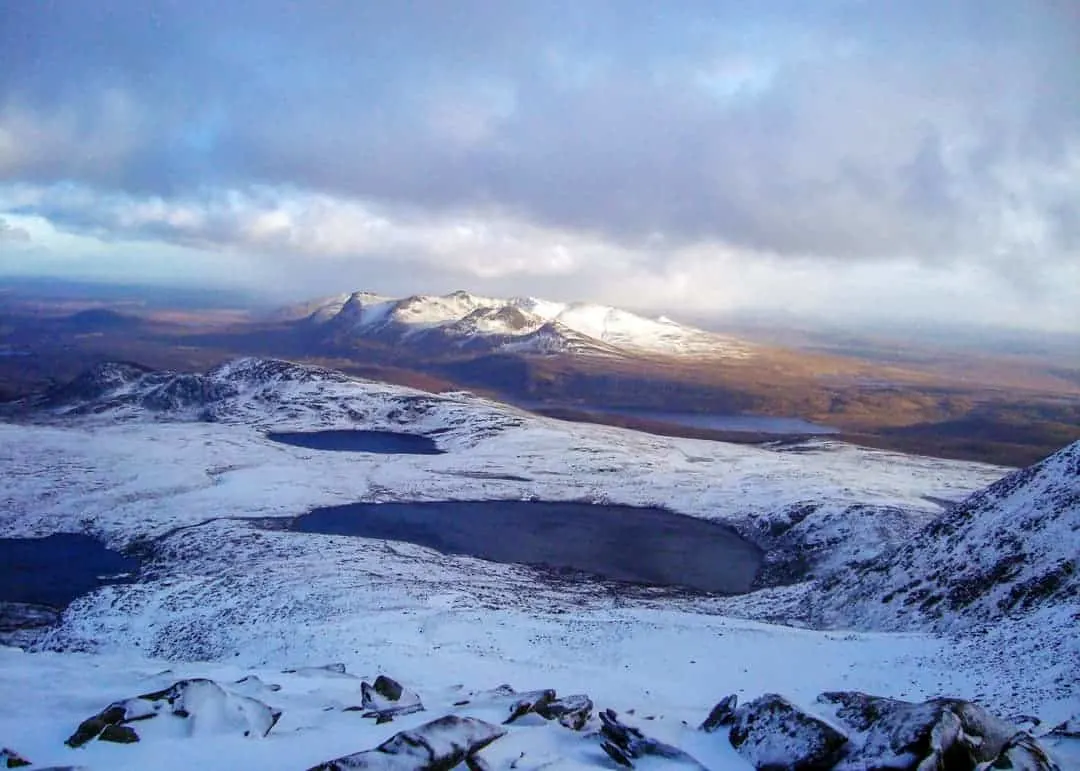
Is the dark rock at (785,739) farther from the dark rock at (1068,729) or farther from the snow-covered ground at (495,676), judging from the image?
the dark rock at (1068,729)

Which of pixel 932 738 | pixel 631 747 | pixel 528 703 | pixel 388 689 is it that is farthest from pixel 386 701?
pixel 932 738

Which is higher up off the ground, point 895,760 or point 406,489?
point 895,760

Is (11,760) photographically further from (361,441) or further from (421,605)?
(361,441)

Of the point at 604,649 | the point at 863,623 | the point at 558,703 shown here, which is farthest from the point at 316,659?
the point at 863,623

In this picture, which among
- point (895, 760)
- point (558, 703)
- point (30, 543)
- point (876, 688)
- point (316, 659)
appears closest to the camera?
point (895, 760)

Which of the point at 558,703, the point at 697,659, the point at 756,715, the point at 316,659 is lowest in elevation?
the point at 316,659

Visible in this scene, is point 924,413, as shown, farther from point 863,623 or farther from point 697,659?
point 697,659

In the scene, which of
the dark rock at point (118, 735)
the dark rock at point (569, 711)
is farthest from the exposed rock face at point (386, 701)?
the dark rock at point (118, 735)

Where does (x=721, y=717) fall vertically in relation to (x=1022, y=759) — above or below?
below
